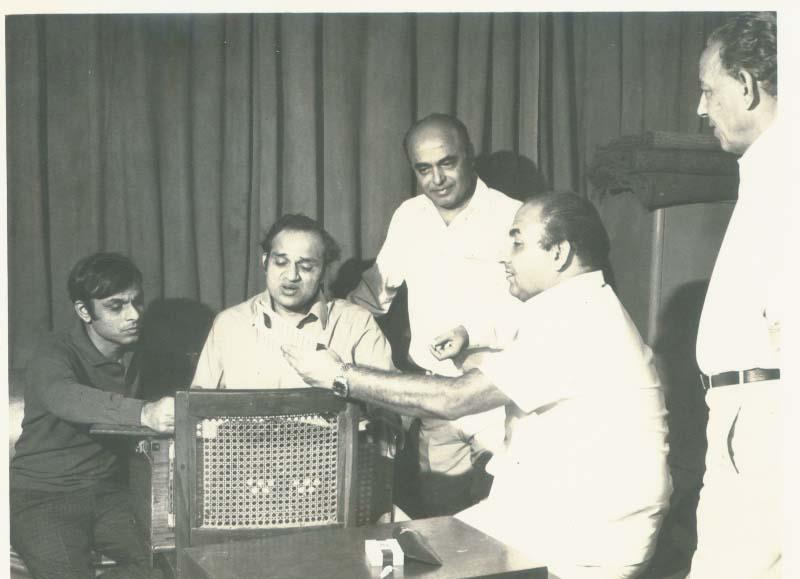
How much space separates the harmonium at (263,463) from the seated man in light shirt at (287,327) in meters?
0.53

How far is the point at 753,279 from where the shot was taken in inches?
73.6

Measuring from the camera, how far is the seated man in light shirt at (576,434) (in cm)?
157

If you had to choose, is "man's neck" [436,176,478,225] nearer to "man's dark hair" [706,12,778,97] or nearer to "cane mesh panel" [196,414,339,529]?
"man's dark hair" [706,12,778,97]

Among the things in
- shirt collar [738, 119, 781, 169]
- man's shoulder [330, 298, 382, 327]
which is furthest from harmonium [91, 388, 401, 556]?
shirt collar [738, 119, 781, 169]

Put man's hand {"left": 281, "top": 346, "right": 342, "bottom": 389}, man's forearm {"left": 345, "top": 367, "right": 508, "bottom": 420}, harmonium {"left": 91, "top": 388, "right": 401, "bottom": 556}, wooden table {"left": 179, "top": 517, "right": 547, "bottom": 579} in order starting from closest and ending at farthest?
1. wooden table {"left": 179, "top": 517, "right": 547, "bottom": 579}
2. harmonium {"left": 91, "top": 388, "right": 401, "bottom": 556}
3. man's forearm {"left": 345, "top": 367, "right": 508, "bottom": 420}
4. man's hand {"left": 281, "top": 346, "right": 342, "bottom": 389}

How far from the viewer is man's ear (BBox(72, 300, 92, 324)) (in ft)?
6.88

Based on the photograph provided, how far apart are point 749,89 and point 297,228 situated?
46.7 inches

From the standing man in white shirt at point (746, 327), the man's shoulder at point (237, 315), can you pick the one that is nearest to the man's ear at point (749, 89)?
the standing man in white shirt at point (746, 327)

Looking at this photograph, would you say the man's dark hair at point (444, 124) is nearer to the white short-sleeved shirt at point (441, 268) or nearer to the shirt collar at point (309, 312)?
the white short-sleeved shirt at point (441, 268)

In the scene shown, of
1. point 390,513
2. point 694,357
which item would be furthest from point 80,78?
point 694,357

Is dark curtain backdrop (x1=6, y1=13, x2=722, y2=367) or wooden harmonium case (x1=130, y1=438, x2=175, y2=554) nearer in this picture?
wooden harmonium case (x1=130, y1=438, x2=175, y2=554)

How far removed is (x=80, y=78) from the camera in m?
2.07

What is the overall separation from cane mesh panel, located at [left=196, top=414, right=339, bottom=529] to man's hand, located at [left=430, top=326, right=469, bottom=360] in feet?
2.15

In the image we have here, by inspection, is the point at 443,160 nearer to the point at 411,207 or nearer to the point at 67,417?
the point at 411,207
